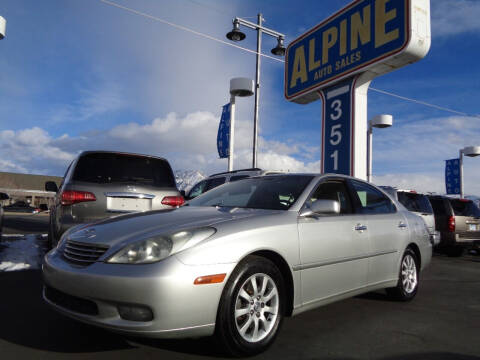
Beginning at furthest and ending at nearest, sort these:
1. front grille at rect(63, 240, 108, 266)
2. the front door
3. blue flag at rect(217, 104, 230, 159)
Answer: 1. blue flag at rect(217, 104, 230, 159)
2. the front door
3. front grille at rect(63, 240, 108, 266)

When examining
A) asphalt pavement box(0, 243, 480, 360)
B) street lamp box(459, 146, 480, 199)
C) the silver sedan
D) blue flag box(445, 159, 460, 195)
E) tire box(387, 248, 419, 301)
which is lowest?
asphalt pavement box(0, 243, 480, 360)

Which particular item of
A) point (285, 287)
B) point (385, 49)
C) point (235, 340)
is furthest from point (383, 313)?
point (385, 49)

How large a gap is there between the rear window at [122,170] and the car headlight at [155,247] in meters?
2.74

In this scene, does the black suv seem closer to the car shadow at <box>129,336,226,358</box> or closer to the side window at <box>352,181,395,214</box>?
the side window at <box>352,181,395,214</box>

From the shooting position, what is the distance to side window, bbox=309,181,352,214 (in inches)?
154

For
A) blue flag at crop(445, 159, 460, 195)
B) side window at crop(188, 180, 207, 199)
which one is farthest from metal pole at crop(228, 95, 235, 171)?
blue flag at crop(445, 159, 460, 195)

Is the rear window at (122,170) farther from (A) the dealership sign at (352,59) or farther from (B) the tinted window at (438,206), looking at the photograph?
(B) the tinted window at (438,206)

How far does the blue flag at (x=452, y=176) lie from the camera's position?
2492 cm

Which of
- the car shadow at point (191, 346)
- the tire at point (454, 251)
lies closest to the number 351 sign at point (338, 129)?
the tire at point (454, 251)

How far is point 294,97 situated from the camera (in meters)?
11.5

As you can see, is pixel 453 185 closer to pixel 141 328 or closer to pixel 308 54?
pixel 308 54

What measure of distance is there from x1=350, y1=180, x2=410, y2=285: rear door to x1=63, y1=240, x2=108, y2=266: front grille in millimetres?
2622

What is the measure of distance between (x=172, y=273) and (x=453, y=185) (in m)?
26.8

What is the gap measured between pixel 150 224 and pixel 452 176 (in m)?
26.8
